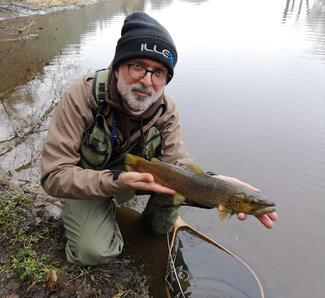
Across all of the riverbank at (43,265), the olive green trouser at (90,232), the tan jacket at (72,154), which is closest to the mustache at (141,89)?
the tan jacket at (72,154)

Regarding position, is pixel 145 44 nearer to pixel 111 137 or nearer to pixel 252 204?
pixel 111 137

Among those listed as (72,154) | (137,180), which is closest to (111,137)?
(72,154)

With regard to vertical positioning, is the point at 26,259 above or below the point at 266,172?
above

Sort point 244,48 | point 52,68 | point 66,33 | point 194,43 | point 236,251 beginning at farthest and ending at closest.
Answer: point 66,33 < point 194,43 < point 244,48 < point 52,68 < point 236,251

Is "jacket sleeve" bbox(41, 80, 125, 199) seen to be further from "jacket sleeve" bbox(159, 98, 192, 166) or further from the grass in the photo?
"jacket sleeve" bbox(159, 98, 192, 166)

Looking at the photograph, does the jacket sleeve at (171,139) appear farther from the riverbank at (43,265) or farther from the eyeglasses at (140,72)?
the riverbank at (43,265)

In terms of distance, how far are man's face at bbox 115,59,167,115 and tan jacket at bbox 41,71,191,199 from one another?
273 millimetres

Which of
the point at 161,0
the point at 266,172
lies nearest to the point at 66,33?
the point at 266,172

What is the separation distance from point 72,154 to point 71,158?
0.05 m

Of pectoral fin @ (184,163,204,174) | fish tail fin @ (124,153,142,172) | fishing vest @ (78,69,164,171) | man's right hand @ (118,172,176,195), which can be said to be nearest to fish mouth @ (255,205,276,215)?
pectoral fin @ (184,163,204,174)

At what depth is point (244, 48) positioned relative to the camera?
48.0 feet

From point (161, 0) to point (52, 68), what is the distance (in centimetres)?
3340

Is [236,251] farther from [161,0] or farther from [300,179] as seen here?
[161,0]

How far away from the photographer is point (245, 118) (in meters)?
8.15
